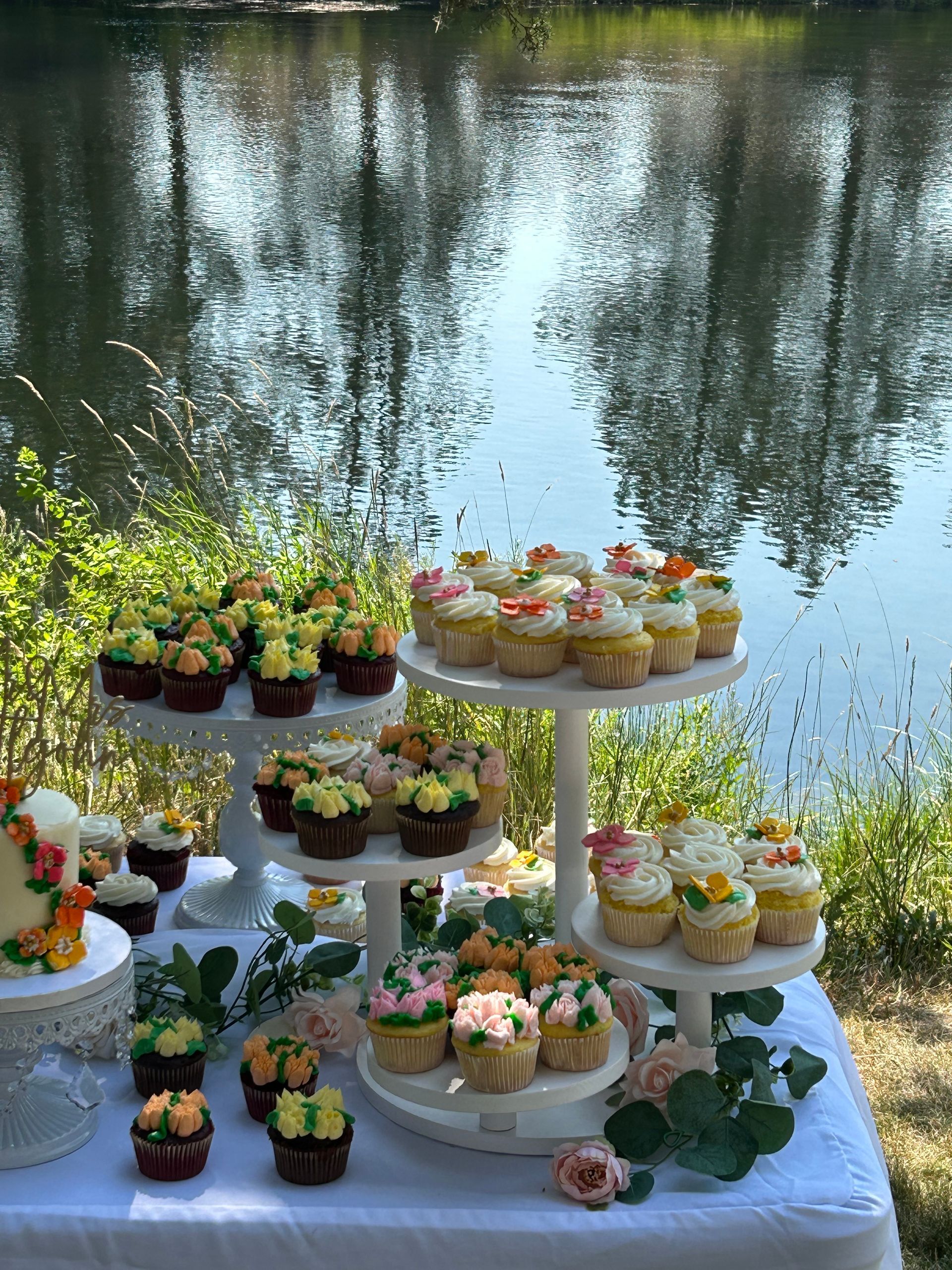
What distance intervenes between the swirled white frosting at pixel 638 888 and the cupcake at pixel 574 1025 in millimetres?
119

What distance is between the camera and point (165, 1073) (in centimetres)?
177

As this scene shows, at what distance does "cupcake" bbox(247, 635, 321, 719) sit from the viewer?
211 cm

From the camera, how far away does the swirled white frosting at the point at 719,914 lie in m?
1.64

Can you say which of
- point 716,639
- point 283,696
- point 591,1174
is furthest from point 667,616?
point 591,1174

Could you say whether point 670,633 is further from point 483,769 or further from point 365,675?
point 365,675

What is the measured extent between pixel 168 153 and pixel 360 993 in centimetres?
1894

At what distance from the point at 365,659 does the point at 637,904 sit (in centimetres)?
72

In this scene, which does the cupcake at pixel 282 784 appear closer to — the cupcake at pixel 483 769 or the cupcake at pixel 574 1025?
the cupcake at pixel 483 769

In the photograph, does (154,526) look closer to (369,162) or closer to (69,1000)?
(69,1000)

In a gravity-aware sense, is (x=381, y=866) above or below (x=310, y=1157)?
above

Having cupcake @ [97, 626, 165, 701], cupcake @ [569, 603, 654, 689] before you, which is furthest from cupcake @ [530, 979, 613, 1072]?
cupcake @ [97, 626, 165, 701]

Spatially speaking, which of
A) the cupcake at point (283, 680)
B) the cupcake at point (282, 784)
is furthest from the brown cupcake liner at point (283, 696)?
the cupcake at point (282, 784)

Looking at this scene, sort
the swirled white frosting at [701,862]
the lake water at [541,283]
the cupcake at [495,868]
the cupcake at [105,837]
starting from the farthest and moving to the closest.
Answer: the lake water at [541,283] → the cupcake at [495,868] → the cupcake at [105,837] → the swirled white frosting at [701,862]

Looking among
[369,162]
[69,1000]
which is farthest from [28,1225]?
[369,162]
